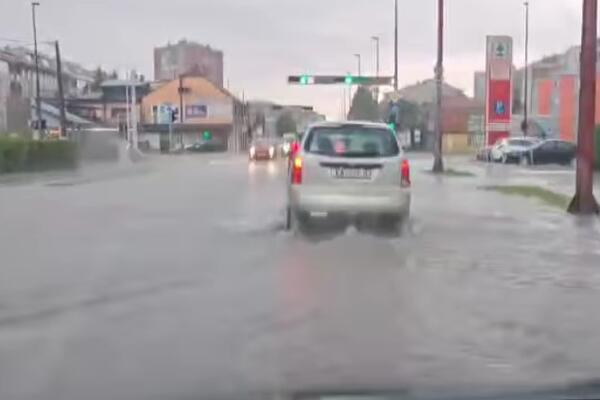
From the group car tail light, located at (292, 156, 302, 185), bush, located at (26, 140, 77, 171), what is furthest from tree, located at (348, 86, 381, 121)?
car tail light, located at (292, 156, 302, 185)

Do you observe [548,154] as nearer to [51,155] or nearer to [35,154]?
[51,155]

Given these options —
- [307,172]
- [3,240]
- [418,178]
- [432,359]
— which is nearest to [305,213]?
[307,172]

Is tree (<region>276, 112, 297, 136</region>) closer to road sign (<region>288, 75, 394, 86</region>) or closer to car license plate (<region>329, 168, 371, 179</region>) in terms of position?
road sign (<region>288, 75, 394, 86</region>)

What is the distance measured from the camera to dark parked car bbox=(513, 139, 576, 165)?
167 feet

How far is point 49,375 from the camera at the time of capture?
21.1 feet

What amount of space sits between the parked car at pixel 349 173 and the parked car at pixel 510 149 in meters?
37.4

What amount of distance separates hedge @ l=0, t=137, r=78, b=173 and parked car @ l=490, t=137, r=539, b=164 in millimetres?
21415

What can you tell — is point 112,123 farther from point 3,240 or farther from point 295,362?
point 295,362

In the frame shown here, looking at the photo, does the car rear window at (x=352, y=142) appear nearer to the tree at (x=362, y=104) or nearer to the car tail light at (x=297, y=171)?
the car tail light at (x=297, y=171)

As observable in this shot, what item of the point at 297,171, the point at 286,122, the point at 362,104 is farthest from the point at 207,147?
the point at 297,171

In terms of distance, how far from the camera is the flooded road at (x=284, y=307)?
652 cm

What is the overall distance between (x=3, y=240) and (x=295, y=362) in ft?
29.0

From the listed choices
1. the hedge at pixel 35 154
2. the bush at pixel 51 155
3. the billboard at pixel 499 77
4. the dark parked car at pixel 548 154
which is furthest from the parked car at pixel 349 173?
the dark parked car at pixel 548 154

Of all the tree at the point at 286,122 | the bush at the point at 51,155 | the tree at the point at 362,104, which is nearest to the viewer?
the bush at the point at 51,155
